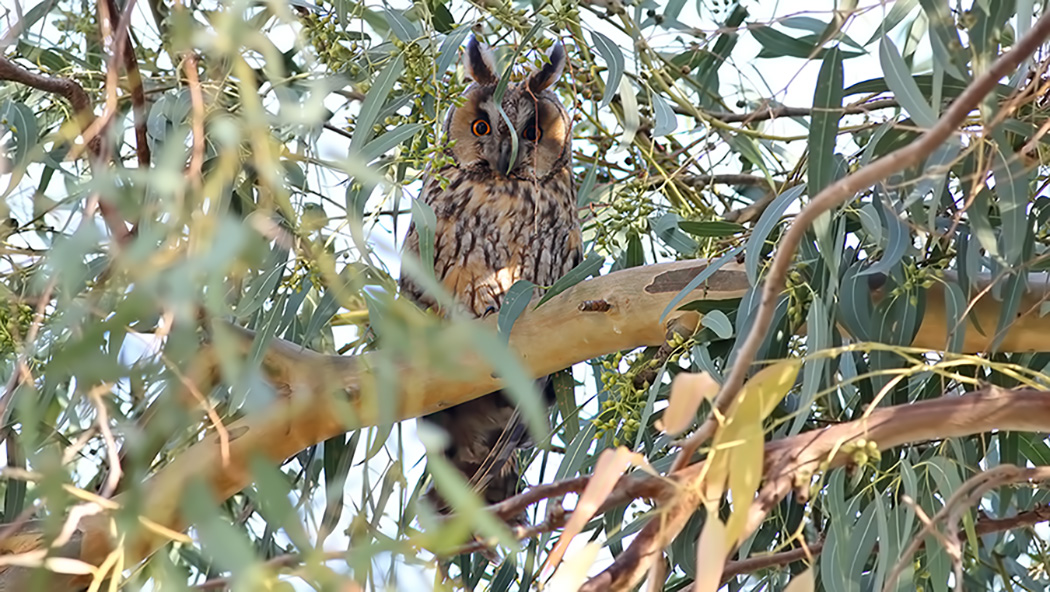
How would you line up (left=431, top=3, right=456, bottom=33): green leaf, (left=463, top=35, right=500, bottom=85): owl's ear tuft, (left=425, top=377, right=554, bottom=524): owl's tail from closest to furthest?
(left=431, top=3, right=456, bottom=33): green leaf, (left=425, top=377, right=554, bottom=524): owl's tail, (left=463, top=35, right=500, bottom=85): owl's ear tuft

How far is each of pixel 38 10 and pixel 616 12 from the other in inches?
36.6

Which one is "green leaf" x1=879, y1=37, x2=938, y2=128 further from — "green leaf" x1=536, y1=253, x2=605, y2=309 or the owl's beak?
the owl's beak

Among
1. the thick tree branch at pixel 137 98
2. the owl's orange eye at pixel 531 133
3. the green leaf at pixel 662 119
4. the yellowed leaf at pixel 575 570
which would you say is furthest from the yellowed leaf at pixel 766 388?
the owl's orange eye at pixel 531 133

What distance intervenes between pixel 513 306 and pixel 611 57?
373 mm

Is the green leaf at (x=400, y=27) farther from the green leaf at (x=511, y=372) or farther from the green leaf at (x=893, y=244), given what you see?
the green leaf at (x=511, y=372)

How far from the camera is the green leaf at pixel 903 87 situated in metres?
1.13

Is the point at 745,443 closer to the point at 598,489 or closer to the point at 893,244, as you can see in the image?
the point at 598,489

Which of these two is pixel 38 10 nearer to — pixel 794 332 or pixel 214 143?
pixel 214 143

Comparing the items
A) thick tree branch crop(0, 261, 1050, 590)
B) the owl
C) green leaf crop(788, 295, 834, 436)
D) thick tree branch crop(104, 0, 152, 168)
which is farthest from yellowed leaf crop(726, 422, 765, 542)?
the owl

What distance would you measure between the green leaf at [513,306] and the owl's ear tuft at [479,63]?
0.89 m

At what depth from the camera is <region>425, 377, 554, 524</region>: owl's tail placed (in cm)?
214

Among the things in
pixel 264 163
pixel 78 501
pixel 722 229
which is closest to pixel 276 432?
pixel 722 229

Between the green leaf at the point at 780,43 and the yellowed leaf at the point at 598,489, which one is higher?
the green leaf at the point at 780,43

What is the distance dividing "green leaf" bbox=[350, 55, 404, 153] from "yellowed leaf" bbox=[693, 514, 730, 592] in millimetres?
772
